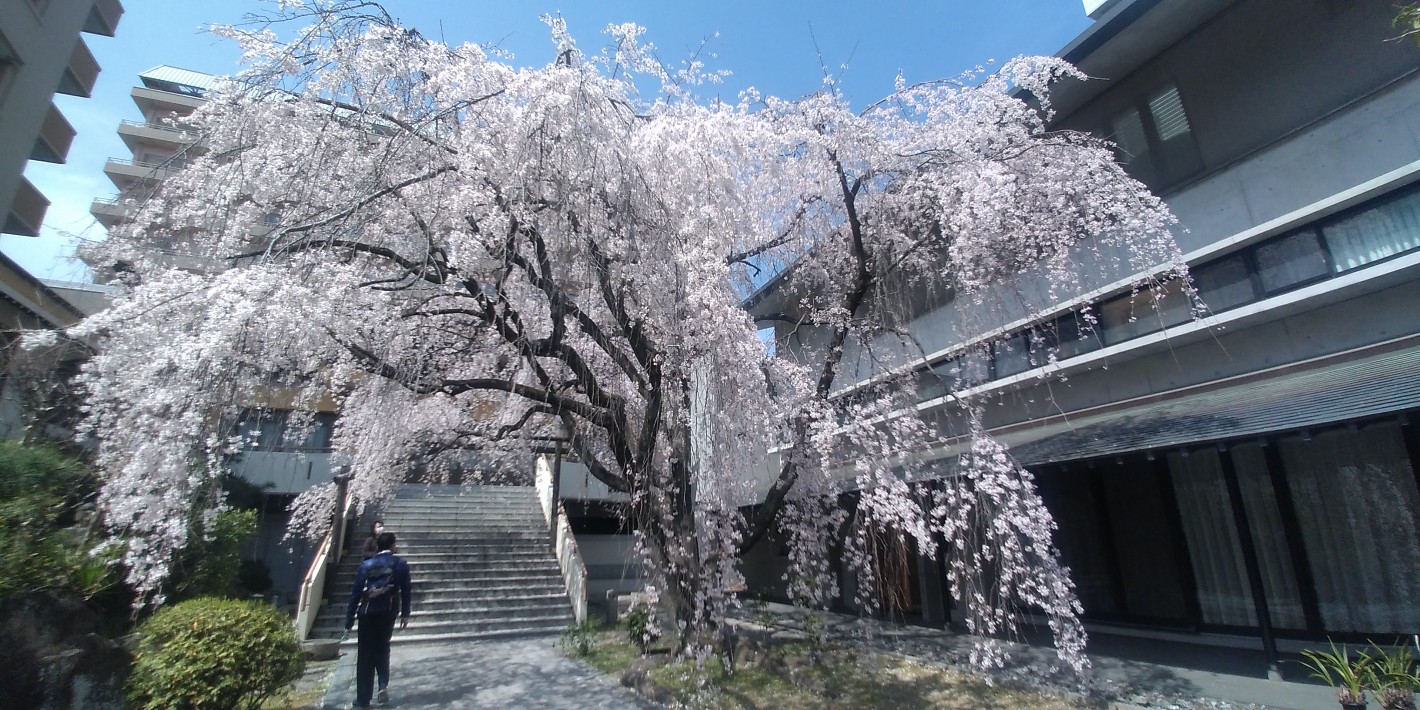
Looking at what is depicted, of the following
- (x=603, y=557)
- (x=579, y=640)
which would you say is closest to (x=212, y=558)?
(x=579, y=640)

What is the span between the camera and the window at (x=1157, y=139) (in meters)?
8.59

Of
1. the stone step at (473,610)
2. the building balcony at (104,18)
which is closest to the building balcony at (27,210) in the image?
the building balcony at (104,18)

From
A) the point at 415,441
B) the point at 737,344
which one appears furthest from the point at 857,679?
the point at 415,441

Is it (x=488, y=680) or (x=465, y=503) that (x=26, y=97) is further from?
(x=488, y=680)

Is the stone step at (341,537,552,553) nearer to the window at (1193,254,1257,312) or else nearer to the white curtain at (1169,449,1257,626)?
the white curtain at (1169,449,1257,626)

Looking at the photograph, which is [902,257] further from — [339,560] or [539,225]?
[339,560]

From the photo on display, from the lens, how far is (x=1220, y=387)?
306 inches

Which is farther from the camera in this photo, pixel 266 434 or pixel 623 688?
pixel 266 434

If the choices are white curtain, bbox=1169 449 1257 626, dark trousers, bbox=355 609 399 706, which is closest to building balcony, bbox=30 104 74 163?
dark trousers, bbox=355 609 399 706

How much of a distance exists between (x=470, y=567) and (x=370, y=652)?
20.8ft

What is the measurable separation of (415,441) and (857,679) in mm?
6729

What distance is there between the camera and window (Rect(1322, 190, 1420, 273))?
6.34 meters

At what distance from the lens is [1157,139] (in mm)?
8914

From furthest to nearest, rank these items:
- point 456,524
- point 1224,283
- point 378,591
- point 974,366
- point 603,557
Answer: point 603,557
point 456,524
point 974,366
point 1224,283
point 378,591
